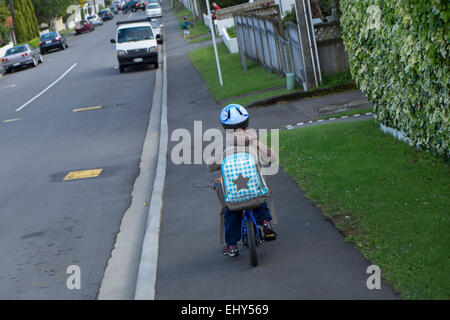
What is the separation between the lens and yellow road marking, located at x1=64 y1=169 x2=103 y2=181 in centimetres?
1323

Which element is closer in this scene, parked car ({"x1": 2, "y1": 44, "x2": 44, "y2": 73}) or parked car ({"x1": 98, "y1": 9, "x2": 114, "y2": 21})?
parked car ({"x1": 2, "y1": 44, "x2": 44, "y2": 73})

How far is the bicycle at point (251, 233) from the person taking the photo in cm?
679

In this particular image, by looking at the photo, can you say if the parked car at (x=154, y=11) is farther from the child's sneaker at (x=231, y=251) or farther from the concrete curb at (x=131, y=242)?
the child's sneaker at (x=231, y=251)

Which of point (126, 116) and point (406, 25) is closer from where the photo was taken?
point (406, 25)

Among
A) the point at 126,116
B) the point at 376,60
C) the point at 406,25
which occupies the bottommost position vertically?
the point at 126,116

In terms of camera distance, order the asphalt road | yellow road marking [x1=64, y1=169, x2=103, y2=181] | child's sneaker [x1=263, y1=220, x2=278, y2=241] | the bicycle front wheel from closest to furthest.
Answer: the bicycle front wheel → child's sneaker [x1=263, y1=220, x2=278, y2=241] → the asphalt road → yellow road marking [x1=64, y1=169, x2=103, y2=181]

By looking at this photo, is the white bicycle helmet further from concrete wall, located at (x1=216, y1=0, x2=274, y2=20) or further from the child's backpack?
concrete wall, located at (x1=216, y1=0, x2=274, y2=20)

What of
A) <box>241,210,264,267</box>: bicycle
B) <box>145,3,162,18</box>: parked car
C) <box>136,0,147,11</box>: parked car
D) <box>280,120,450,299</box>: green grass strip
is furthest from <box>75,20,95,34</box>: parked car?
<box>241,210,264,267</box>: bicycle

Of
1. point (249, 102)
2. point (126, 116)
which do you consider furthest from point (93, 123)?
point (249, 102)

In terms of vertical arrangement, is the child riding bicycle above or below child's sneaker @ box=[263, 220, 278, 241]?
above

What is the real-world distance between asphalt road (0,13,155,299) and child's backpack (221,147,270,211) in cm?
178
